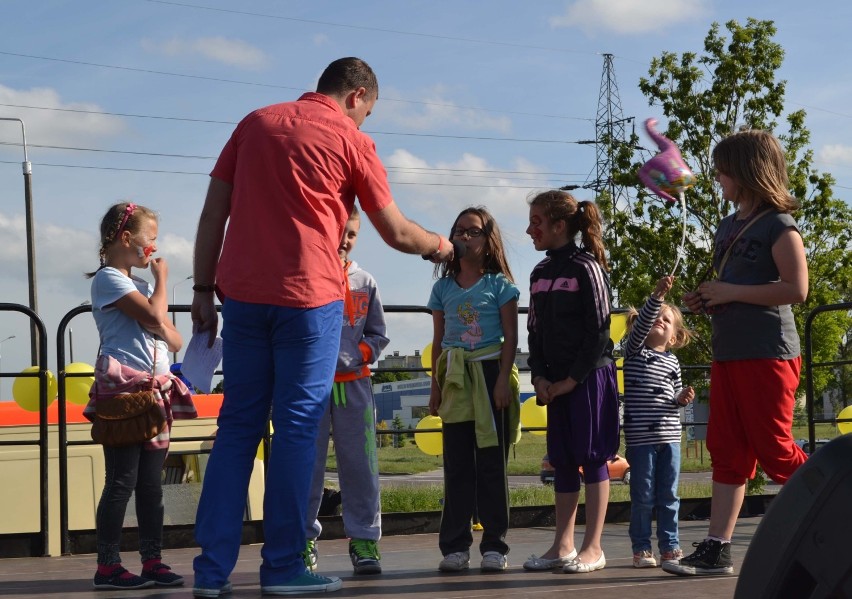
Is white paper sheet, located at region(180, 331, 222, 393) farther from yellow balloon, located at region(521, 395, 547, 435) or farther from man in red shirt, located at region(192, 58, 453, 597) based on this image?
yellow balloon, located at region(521, 395, 547, 435)

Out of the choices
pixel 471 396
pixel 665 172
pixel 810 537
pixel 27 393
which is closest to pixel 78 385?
pixel 27 393

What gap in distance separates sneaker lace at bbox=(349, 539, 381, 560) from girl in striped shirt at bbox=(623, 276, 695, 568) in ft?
3.74

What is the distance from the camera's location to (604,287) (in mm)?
4605

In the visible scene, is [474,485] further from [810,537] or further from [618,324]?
[810,537]

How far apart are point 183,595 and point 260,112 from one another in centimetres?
177

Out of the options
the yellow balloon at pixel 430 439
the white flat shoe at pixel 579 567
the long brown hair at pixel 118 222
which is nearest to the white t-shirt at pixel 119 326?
the long brown hair at pixel 118 222

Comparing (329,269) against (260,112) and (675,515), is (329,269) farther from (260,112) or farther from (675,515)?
(675,515)

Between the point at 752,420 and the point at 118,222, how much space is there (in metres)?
2.65

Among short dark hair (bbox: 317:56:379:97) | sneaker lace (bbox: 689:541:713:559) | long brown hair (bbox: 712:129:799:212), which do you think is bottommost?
sneaker lace (bbox: 689:541:713:559)

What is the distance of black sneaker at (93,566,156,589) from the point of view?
409 cm

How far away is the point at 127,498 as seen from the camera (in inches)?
169

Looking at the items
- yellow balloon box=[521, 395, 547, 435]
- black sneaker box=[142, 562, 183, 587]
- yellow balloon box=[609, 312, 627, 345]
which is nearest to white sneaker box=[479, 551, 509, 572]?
black sneaker box=[142, 562, 183, 587]

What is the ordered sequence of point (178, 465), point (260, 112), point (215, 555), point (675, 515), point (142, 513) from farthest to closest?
point (178, 465) → point (675, 515) → point (142, 513) → point (260, 112) → point (215, 555)

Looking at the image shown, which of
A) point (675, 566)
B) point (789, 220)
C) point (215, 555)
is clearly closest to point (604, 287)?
point (789, 220)
